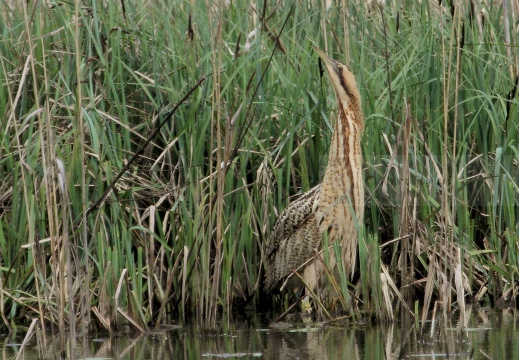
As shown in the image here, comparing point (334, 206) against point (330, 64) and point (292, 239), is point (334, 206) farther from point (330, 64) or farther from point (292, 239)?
point (330, 64)

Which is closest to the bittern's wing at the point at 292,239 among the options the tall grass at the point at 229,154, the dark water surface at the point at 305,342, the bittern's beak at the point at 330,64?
the tall grass at the point at 229,154

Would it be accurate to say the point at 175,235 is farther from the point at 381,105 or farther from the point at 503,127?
the point at 503,127

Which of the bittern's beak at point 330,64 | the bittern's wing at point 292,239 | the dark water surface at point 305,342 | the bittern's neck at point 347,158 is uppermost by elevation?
the bittern's beak at point 330,64

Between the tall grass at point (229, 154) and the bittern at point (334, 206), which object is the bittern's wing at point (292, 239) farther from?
the tall grass at point (229, 154)

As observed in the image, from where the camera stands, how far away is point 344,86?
233 inches

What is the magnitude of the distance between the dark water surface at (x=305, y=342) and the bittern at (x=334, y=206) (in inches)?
18.7

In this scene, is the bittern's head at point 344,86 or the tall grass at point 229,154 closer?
the tall grass at point 229,154

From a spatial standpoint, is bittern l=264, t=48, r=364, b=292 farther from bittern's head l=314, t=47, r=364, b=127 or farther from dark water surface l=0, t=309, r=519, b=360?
dark water surface l=0, t=309, r=519, b=360

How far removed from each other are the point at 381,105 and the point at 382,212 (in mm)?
651

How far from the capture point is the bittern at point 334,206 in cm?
582

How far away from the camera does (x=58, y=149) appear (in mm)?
5707

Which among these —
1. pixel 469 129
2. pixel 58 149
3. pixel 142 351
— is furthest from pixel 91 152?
pixel 469 129

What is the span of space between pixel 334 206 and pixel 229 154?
2.80ft

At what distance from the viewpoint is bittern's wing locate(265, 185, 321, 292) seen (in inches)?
229
